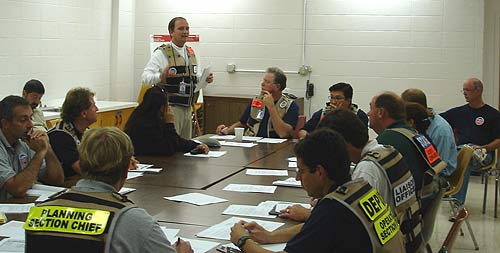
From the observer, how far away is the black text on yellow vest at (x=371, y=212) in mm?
2162

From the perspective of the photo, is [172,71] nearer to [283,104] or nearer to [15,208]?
[283,104]

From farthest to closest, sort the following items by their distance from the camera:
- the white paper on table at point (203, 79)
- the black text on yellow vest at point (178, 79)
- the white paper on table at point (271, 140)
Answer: the black text on yellow vest at point (178, 79)
the white paper on table at point (203, 79)
the white paper on table at point (271, 140)

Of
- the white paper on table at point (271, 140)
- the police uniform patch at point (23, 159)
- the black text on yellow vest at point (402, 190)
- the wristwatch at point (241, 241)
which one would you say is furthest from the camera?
the white paper on table at point (271, 140)

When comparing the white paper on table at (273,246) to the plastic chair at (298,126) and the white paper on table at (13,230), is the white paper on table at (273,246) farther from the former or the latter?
the plastic chair at (298,126)

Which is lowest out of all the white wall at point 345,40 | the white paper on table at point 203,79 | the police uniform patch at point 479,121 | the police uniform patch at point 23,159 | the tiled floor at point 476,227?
Answer: the tiled floor at point 476,227

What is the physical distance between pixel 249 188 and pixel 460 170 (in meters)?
2.20

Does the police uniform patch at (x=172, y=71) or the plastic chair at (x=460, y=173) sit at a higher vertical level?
the police uniform patch at (x=172, y=71)

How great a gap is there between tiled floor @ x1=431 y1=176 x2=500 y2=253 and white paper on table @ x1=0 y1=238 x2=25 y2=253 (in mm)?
3543

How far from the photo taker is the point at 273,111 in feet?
19.9

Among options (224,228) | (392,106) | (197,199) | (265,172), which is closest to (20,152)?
(197,199)

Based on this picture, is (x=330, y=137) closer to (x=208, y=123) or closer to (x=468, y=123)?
(x=468, y=123)

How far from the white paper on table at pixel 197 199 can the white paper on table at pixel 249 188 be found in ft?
0.83

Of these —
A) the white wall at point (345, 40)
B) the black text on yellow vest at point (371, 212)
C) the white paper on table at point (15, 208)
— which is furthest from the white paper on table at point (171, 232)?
the white wall at point (345, 40)

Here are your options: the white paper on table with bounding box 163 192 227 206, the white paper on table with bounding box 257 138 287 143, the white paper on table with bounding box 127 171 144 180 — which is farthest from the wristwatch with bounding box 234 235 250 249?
the white paper on table with bounding box 257 138 287 143
